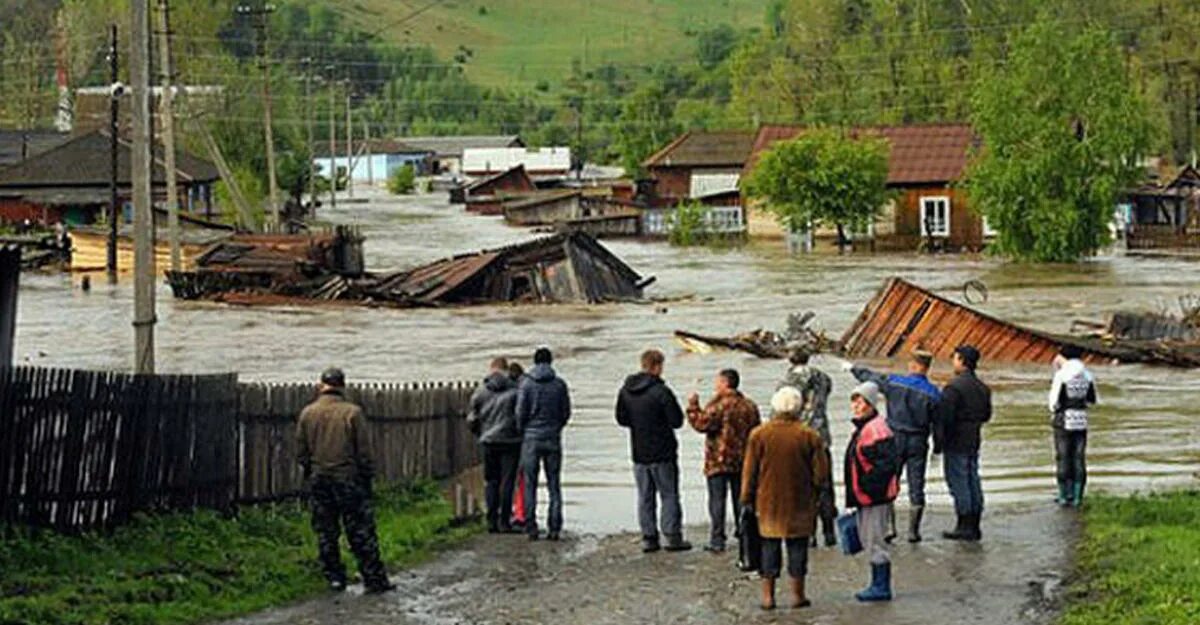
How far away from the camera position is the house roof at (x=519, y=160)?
6358 inches

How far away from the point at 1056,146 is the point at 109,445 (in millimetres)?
59227

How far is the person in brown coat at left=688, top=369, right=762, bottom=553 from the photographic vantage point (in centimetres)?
1603

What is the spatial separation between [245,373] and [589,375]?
6590 millimetres

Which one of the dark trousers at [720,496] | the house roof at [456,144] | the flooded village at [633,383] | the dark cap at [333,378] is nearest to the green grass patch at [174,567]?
the flooded village at [633,383]

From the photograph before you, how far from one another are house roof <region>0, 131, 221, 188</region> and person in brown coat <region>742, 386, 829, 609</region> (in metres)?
74.1

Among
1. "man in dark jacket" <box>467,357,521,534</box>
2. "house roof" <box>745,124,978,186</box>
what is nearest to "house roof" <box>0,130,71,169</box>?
"house roof" <box>745,124,978,186</box>

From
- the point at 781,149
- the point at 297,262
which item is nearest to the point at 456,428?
the point at 297,262

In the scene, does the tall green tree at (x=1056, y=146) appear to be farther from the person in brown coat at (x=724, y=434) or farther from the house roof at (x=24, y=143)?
the person in brown coat at (x=724, y=434)

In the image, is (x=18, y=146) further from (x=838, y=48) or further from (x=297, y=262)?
(x=838, y=48)

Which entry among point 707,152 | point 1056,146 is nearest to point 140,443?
point 1056,146

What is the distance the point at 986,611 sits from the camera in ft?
45.9

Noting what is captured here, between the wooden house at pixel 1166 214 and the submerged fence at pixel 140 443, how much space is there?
62.5 meters

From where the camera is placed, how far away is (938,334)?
39781 mm

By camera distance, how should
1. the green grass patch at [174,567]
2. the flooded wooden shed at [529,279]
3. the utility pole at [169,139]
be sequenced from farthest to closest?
the flooded wooden shed at [529,279] → the utility pole at [169,139] → the green grass patch at [174,567]
